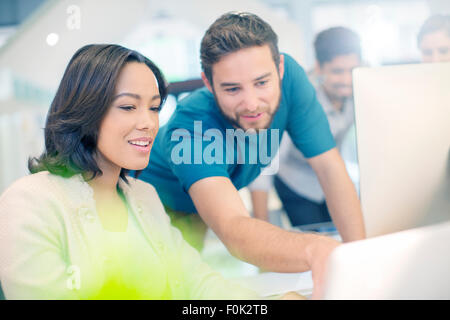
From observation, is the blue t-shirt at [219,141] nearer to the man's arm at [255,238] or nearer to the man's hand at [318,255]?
the man's arm at [255,238]

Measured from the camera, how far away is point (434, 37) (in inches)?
65.7

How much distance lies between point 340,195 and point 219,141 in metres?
0.45

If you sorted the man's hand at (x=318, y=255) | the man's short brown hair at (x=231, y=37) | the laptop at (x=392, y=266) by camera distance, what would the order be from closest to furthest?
the laptop at (x=392, y=266), the man's hand at (x=318, y=255), the man's short brown hair at (x=231, y=37)

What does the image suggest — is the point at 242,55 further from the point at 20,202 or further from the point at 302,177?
the point at 302,177

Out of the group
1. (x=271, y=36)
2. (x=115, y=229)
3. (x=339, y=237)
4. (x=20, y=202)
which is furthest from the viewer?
(x=339, y=237)

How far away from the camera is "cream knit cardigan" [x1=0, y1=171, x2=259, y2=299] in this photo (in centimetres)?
71

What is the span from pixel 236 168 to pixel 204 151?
7.1 inches

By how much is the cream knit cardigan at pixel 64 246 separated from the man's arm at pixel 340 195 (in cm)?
52

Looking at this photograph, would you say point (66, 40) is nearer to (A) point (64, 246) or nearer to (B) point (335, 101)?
(A) point (64, 246)

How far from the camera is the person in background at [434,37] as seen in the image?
1.65 meters

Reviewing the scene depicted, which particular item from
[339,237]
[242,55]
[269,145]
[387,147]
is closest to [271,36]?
[242,55]

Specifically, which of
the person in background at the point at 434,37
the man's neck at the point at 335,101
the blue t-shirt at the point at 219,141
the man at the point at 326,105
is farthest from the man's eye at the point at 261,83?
the person in background at the point at 434,37

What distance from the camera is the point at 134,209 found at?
91 cm

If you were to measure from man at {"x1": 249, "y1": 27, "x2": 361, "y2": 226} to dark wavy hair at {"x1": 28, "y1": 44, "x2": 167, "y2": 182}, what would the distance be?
68 cm
